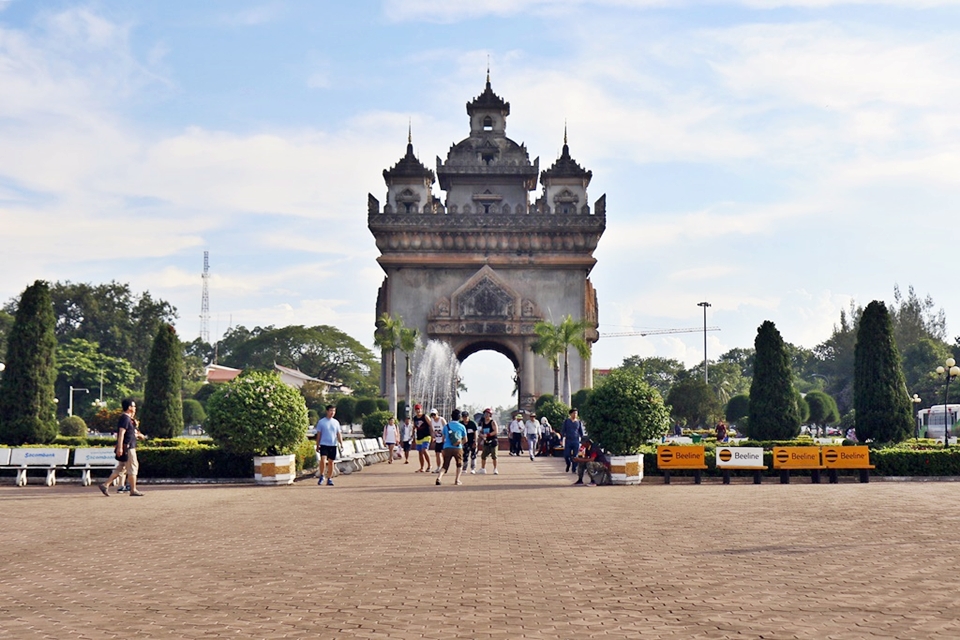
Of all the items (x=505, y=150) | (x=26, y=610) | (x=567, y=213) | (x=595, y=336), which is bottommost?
(x=26, y=610)

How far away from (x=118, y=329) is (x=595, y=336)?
4775 centimetres

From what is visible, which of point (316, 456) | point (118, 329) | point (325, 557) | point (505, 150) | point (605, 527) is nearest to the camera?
point (325, 557)

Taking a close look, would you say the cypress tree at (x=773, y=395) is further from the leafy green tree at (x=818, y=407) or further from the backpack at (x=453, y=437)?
the leafy green tree at (x=818, y=407)

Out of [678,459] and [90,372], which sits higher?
[90,372]

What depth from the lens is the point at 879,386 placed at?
3144 centimetres

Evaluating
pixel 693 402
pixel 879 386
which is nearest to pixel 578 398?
pixel 693 402

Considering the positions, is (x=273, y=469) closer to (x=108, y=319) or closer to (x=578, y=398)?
(x=578, y=398)

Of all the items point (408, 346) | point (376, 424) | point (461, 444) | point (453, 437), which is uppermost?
point (408, 346)

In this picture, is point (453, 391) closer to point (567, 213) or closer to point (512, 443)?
point (567, 213)

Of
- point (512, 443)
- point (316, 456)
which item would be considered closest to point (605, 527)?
point (316, 456)

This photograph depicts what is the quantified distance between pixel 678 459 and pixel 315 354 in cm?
8689

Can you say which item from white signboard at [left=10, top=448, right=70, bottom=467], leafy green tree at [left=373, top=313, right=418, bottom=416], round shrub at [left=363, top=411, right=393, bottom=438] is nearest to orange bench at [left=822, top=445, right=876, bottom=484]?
white signboard at [left=10, top=448, right=70, bottom=467]

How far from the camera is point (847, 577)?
32.8 ft

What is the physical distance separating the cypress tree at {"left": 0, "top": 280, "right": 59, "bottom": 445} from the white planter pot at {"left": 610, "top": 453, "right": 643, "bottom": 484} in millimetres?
16870
